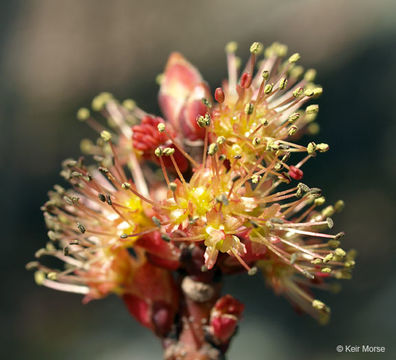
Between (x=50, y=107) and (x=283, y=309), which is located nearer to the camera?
(x=283, y=309)

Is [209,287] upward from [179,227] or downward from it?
downward

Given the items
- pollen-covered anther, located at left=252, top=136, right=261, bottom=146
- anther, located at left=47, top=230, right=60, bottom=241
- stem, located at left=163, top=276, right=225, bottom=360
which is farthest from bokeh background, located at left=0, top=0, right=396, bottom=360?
pollen-covered anther, located at left=252, top=136, right=261, bottom=146

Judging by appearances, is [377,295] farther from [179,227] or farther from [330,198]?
[179,227]

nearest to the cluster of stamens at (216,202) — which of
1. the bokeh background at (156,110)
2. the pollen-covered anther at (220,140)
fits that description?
the pollen-covered anther at (220,140)

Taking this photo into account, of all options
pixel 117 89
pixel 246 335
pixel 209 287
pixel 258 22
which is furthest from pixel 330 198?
pixel 209 287

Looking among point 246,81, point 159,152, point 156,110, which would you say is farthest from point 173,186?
point 156,110

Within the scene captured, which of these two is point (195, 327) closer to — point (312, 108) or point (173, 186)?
point (173, 186)

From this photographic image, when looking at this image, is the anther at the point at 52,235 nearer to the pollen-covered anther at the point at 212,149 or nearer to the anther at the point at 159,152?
the anther at the point at 159,152

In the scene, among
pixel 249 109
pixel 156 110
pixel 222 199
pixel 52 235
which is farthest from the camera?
pixel 156 110
